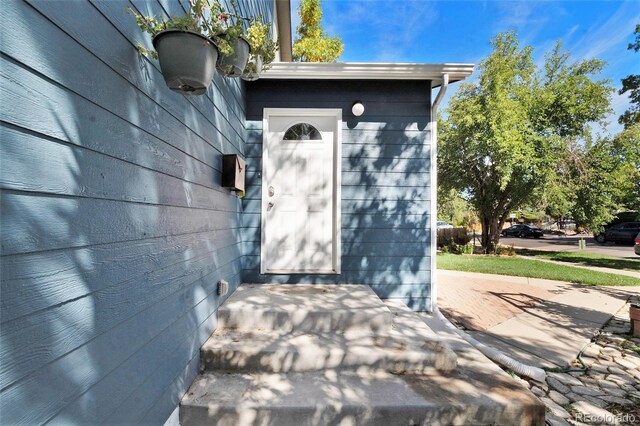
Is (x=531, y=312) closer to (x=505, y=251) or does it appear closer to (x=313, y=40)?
(x=313, y=40)

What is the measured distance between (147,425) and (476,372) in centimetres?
205

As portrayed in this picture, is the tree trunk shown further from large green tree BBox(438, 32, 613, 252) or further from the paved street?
the paved street

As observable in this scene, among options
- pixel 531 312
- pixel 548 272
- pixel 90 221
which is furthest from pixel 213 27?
pixel 548 272

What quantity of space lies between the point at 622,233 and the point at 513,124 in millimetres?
13400

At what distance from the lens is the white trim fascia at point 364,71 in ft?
9.87

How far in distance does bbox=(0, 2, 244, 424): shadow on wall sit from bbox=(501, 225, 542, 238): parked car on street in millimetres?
26083

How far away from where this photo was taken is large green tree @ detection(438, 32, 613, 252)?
28.9 ft

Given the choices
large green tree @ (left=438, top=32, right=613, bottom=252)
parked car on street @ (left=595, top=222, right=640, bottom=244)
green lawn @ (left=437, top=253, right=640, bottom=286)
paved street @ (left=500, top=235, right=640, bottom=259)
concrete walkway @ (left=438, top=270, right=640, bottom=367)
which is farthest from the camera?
parked car on street @ (left=595, top=222, right=640, bottom=244)

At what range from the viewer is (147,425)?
1.27m

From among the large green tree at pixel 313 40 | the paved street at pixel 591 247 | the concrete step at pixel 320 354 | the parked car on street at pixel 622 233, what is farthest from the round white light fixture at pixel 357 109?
the parked car on street at pixel 622 233

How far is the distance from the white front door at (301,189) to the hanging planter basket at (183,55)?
2.03 metres

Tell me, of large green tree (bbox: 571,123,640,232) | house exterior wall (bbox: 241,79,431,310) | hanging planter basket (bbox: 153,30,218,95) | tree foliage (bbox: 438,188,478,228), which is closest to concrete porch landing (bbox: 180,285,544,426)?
house exterior wall (bbox: 241,79,431,310)

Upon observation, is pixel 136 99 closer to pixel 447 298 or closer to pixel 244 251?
pixel 244 251

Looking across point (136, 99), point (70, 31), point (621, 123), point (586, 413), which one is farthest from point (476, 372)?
point (621, 123)
